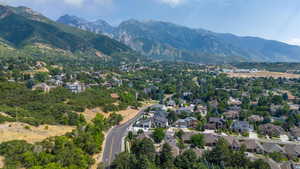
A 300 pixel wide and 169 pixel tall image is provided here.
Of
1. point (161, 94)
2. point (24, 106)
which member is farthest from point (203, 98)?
point (24, 106)

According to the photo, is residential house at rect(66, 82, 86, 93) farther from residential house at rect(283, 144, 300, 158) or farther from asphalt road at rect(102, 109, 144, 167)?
residential house at rect(283, 144, 300, 158)

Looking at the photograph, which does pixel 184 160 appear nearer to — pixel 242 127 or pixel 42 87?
pixel 242 127

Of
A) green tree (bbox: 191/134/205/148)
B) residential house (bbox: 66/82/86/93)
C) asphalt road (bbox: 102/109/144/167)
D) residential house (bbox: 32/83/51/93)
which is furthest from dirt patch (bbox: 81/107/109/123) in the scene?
green tree (bbox: 191/134/205/148)

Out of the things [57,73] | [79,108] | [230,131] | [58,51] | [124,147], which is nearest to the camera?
[124,147]

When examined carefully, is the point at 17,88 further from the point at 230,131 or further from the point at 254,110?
the point at 254,110

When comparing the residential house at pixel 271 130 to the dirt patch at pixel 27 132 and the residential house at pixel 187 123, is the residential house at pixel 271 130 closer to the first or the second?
the residential house at pixel 187 123

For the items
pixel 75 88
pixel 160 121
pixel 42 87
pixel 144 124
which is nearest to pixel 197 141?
pixel 160 121

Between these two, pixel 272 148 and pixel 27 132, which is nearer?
pixel 272 148
